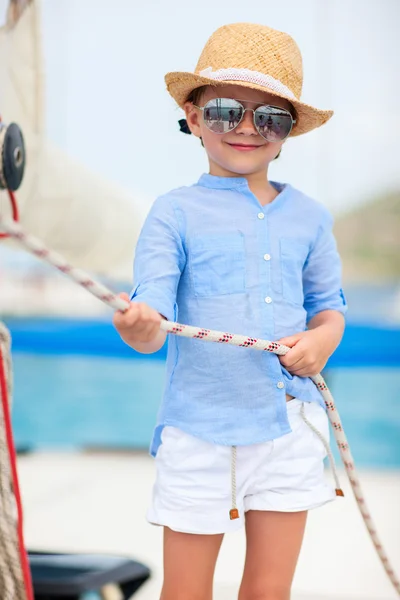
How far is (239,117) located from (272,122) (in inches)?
1.9

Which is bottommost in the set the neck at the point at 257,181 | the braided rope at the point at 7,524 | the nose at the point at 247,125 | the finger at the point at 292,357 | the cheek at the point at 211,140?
the braided rope at the point at 7,524

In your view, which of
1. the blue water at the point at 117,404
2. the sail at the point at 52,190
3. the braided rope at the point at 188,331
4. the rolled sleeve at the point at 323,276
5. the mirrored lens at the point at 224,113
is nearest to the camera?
the braided rope at the point at 188,331

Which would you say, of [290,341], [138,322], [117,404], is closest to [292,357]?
[290,341]

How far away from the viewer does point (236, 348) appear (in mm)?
1160

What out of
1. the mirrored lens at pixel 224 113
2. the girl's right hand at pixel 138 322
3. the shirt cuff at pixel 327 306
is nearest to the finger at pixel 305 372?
the shirt cuff at pixel 327 306

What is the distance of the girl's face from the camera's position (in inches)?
46.1

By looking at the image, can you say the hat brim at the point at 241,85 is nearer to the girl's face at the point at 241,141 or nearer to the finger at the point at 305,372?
the girl's face at the point at 241,141

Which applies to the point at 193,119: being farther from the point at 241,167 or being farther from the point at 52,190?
the point at 52,190

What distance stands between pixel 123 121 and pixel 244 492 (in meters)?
9.52

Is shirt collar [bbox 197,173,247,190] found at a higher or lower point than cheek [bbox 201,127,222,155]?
lower

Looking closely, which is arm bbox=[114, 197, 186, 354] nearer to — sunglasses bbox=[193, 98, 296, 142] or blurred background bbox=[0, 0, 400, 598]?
sunglasses bbox=[193, 98, 296, 142]

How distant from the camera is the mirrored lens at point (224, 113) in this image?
45.1 inches

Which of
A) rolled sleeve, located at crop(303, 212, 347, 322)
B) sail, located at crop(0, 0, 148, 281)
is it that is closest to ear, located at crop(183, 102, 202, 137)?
rolled sleeve, located at crop(303, 212, 347, 322)

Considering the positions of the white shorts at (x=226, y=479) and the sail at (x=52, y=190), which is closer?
the white shorts at (x=226, y=479)
